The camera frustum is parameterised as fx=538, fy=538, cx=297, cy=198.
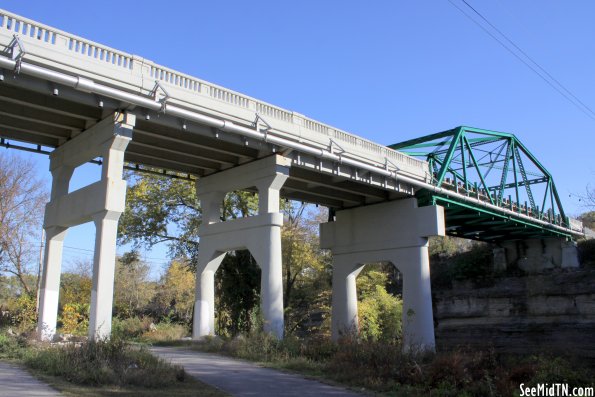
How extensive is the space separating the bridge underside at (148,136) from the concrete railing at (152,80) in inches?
26.6

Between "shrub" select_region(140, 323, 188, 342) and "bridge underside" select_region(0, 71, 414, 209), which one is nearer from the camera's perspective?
"bridge underside" select_region(0, 71, 414, 209)

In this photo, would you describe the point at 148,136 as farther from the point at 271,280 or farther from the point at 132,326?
the point at 132,326

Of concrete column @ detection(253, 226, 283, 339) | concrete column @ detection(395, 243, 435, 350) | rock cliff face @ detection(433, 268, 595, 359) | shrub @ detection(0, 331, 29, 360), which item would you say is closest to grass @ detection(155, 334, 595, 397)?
concrete column @ detection(253, 226, 283, 339)

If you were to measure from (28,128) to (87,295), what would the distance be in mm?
26342

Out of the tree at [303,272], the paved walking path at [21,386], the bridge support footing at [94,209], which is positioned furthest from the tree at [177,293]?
the paved walking path at [21,386]

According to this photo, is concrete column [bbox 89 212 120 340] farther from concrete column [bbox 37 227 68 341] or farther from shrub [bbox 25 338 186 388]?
concrete column [bbox 37 227 68 341]

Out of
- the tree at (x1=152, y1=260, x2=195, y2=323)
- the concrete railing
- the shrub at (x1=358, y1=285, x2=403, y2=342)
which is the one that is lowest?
the shrub at (x1=358, y1=285, x2=403, y2=342)

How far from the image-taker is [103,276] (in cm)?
1623

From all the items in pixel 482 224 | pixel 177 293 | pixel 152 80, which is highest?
pixel 152 80

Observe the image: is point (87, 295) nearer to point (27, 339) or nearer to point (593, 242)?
point (27, 339)

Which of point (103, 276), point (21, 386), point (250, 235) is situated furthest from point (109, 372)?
point (250, 235)

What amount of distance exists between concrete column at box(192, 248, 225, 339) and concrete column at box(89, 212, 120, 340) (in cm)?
764

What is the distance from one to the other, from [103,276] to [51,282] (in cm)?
404

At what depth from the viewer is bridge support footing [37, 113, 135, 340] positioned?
640 inches
